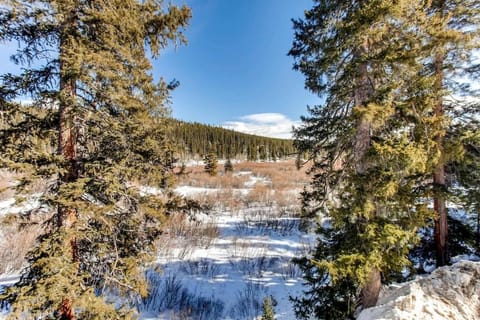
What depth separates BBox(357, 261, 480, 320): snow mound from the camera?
2.89m

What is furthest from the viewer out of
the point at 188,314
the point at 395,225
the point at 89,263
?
the point at 188,314

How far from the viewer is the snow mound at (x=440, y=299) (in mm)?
2887

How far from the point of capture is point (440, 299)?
3.14m

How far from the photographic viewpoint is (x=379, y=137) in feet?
11.9

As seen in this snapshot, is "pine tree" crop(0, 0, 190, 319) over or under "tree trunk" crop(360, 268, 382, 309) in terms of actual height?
over

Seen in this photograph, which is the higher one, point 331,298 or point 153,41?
point 153,41

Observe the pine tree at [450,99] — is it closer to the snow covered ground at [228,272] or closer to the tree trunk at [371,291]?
the tree trunk at [371,291]

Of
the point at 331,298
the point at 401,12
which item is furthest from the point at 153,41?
the point at 331,298

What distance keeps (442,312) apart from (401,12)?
11.7ft

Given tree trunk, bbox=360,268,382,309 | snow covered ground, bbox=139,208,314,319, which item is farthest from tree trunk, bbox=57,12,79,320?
tree trunk, bbox=360,268,382,309

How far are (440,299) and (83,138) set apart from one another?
211 inches

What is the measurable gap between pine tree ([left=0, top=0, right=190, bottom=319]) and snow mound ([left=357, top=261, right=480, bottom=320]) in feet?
10.5

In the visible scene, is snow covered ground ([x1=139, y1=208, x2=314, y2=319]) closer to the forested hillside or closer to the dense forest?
the dense forest

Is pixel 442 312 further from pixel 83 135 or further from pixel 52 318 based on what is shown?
pixel 83 135
